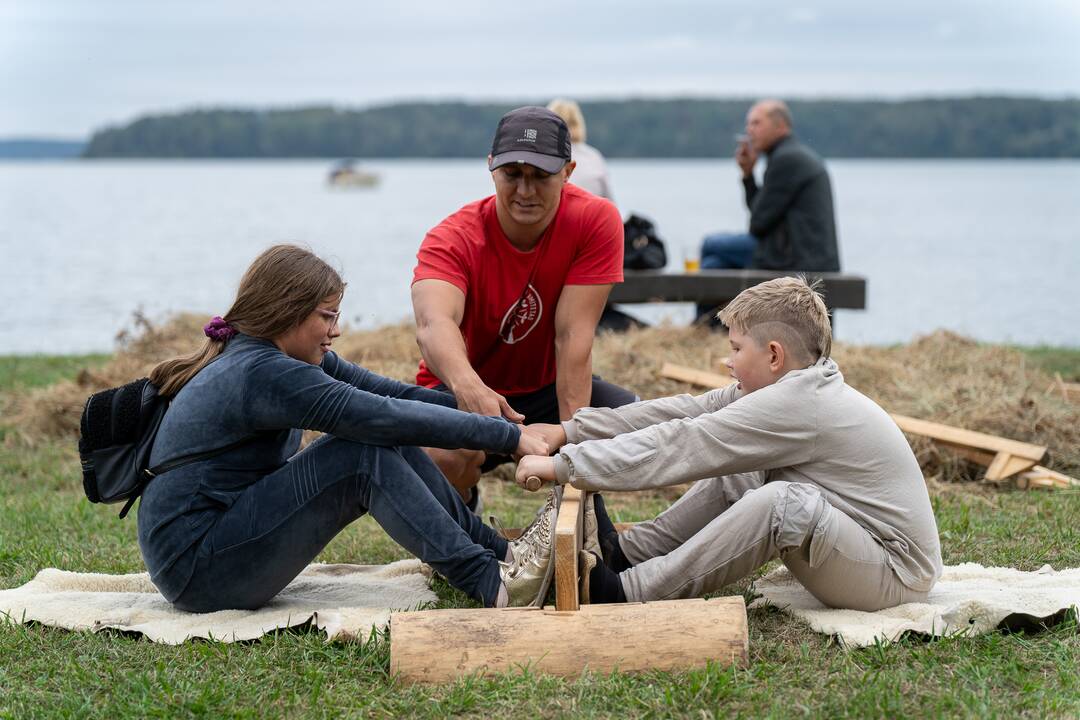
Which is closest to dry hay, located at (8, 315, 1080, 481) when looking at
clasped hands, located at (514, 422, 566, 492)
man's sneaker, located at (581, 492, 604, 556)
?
man's sneaker, located at (581, 492, 604, 556)

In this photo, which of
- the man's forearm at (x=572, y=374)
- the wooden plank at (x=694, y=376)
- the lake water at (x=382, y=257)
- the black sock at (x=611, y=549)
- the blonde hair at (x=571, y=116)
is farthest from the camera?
the lake water at (x=382, y=257)

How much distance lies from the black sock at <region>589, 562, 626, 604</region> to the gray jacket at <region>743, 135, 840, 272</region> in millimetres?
6350

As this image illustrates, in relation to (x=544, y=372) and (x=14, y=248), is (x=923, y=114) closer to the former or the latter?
(x=14, y=248)

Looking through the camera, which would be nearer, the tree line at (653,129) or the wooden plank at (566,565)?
the wooden plank at (566,565)

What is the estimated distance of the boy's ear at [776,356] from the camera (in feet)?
13.1

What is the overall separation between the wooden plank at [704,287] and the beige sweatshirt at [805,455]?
18.6 ft

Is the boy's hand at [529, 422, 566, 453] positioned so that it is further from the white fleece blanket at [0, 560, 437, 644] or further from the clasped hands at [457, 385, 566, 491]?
the white fleece blanket at [0, 560, 437, 644]

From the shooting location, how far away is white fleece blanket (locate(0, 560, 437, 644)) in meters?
4.03

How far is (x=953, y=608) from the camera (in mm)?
3902

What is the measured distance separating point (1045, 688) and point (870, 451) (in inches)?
34.6

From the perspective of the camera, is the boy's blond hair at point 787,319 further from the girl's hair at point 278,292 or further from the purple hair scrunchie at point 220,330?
the purple hair scrunchie at point 220,330

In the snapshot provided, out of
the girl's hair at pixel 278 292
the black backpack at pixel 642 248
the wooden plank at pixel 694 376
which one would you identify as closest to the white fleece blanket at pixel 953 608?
the girl's hair at pixel 278 292

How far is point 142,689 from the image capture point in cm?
357

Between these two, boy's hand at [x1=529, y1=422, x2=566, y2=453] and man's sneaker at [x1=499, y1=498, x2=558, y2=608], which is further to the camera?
boy's hand at [x1=529, y1=422, x2=566, y2=453]
